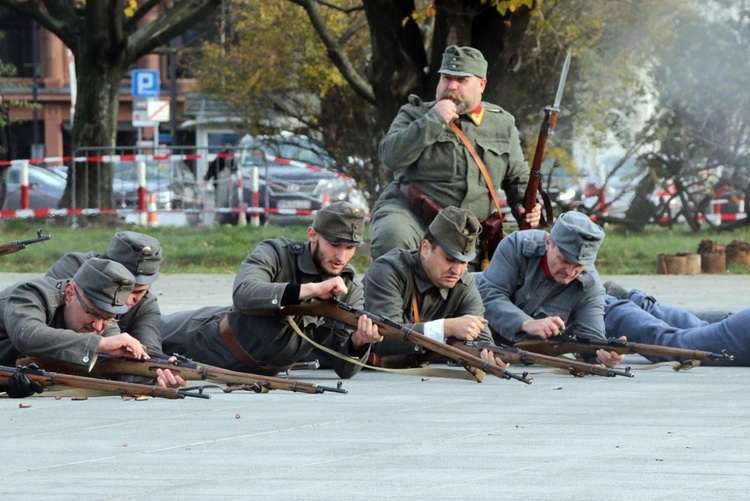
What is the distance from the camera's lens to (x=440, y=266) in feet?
28.3

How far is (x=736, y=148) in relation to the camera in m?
23.1

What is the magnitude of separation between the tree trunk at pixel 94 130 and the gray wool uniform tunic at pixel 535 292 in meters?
17.3

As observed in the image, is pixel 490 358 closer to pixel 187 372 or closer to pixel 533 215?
pixel 187 372

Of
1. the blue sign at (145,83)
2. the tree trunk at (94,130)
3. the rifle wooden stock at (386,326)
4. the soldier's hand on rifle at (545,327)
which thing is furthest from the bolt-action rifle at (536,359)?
the blue sign at (145,83)

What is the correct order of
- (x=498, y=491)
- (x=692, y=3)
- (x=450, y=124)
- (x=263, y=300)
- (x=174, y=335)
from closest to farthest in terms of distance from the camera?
(x=498, y=491), (x=263, y=300), (x=174, y=335), (x=450, y=124), (x=692, y=3)

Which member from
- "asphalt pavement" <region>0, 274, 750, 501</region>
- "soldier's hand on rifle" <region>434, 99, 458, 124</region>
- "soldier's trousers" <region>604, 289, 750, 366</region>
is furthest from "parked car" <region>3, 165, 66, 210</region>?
"asphalt pavement" <region>0, 274, 750, 501</region>

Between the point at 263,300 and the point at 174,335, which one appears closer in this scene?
the point at 263,300

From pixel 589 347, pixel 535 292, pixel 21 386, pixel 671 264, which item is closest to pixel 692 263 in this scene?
pixel 671 264

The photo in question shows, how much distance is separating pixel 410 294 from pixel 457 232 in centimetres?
57

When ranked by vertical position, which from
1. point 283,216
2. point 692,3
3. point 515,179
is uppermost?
point 692,3

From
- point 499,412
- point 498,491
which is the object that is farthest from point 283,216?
point 498,491

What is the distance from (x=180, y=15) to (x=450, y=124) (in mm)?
16743

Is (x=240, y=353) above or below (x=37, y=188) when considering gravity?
above

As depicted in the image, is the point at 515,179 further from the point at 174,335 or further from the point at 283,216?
the point at 283,216
